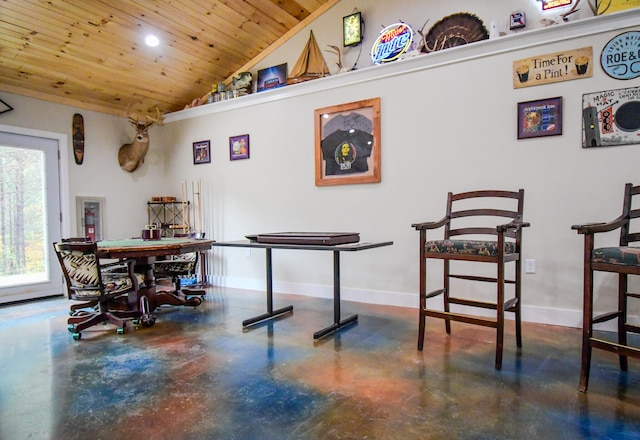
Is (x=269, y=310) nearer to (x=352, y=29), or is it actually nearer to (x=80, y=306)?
(x=80, y=306)

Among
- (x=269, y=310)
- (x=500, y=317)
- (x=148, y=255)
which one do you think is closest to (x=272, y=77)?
(x=148, y=255)

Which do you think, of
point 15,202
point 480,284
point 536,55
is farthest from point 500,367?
point 15,202

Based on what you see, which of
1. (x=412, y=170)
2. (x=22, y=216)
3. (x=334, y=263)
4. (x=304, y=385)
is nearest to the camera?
(x=304, y=385)

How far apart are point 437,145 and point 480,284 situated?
53.0 inches

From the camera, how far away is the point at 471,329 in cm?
302

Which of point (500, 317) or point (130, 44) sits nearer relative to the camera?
point (500, 317)

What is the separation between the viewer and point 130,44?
416cm

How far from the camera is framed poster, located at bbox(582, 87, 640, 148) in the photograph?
282 centimetres

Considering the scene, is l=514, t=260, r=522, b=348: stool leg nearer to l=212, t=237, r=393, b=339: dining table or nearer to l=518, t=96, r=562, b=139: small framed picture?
l=212, t=237, r=393, b=339: dining table

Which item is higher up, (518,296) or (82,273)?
(82,273)

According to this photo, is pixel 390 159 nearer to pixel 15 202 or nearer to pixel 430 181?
pixel 430 181

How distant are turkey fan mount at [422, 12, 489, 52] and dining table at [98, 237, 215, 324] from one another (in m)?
2.90

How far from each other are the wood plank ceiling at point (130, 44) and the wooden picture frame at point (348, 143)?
4.34 feet

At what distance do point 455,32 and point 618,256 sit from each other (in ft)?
8.60
